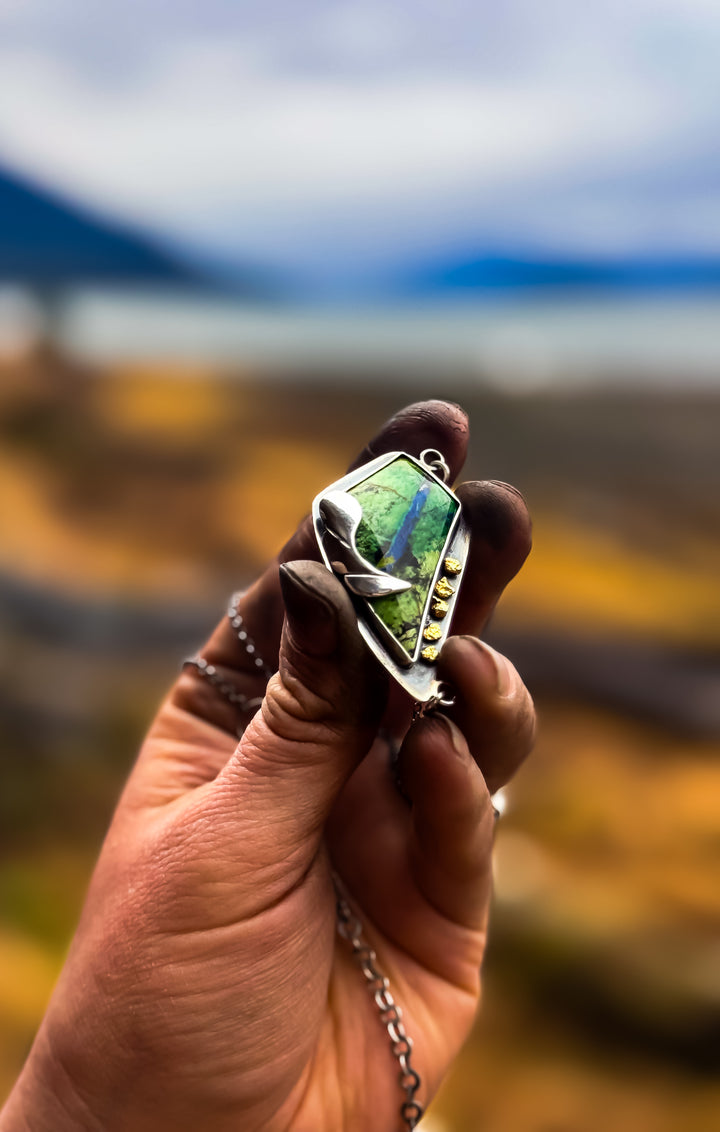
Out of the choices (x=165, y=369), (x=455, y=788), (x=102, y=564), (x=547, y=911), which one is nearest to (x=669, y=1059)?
(x=547, y=911)

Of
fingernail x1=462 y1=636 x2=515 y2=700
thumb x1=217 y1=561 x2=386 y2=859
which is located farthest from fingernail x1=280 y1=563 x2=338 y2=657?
fingernail x1=462 y1=636 x2=515 y2=700

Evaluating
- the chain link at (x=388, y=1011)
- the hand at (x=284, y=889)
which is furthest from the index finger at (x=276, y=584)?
the chain link at (x=388, y=1011)

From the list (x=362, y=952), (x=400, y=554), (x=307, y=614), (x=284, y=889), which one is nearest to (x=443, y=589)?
(x=400, y=554)

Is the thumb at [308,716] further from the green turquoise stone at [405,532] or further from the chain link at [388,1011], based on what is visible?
the chain link at [388,1011]

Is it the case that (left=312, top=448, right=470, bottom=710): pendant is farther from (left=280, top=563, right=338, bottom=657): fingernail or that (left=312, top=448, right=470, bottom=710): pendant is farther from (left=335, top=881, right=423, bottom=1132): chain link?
(left=335, top=881, right=423, bottom=1132): chain link

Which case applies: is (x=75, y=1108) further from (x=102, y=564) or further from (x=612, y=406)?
(x=612, y=406)
